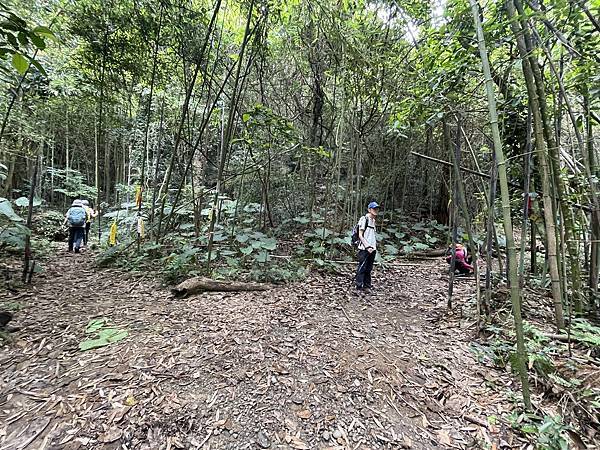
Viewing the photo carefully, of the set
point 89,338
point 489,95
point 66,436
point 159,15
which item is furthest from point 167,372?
point 159,15

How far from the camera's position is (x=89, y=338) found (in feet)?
8.61

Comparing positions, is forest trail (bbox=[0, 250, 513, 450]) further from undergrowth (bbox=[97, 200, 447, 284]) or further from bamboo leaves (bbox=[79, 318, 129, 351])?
undergrowth (bbox=[97, 200, 447, 284])

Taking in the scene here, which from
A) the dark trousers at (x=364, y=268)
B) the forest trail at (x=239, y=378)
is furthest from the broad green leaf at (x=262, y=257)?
the dark trousers at (x=364, y=268)

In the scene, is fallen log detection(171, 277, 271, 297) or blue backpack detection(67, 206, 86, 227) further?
blue backpack detection(67, 206, 86, 227)

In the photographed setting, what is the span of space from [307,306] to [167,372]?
180 cm

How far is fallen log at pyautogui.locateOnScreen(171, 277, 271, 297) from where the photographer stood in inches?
146

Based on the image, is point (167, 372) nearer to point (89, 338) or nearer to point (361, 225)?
point (89, 338)

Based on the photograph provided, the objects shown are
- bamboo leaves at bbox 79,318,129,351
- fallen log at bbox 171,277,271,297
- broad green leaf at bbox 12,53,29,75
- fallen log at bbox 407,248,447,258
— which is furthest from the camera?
fallen log at bbox 407,248,447,258

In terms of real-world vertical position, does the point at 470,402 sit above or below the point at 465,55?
below

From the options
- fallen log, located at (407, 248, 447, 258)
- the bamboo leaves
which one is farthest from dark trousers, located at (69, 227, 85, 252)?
fallen log, located at (407, 248, 447, 258)

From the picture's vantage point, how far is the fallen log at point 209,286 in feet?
12.2

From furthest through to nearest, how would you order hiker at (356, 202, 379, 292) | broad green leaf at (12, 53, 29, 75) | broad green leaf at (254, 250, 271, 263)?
broad green leaf at (254, 250, 271, 263)
hiker at (356, 202, 379, 292)
broad green leaf at (12, 53, 29, 75)

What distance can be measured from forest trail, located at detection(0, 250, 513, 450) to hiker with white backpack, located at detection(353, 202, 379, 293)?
2.91 feet

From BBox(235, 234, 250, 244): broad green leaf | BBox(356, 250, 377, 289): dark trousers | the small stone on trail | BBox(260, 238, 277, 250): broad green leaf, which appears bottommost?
the small stone on trail
